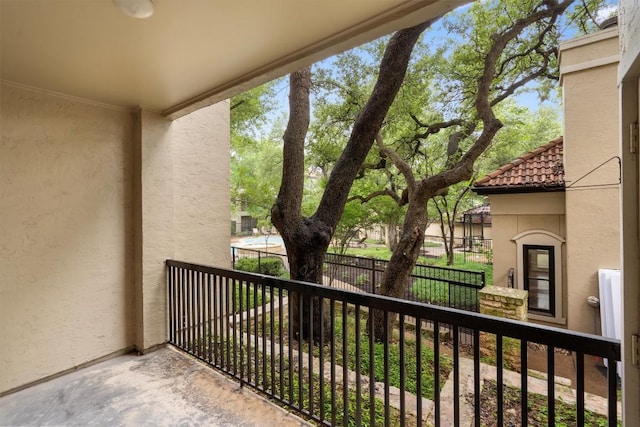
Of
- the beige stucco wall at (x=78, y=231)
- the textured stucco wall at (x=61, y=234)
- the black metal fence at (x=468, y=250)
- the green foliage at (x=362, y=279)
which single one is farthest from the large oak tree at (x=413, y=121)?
the black metal fence at (x=468, y=250)

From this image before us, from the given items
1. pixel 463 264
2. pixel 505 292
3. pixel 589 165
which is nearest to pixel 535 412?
pixel 505 292

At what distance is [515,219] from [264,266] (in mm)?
5937

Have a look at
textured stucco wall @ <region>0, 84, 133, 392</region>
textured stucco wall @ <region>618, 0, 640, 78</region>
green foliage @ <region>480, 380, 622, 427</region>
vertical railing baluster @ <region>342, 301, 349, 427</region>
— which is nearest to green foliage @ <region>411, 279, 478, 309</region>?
green foliage @ <region>480, 380, 622, 427</region>

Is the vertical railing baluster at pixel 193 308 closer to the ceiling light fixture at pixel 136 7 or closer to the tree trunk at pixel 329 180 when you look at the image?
the tree trunk at pixel 329 180

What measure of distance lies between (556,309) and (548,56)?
198 inches

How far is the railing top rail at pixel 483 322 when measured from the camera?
1.20 metres

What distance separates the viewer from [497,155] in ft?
34.3

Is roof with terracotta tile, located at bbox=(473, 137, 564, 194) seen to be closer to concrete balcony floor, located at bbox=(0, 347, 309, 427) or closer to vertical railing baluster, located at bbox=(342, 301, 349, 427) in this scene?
vertical railing baluster, located at bbox=(342, 301, 349, 427)

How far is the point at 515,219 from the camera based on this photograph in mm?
6125

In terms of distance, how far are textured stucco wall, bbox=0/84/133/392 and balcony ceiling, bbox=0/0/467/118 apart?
0.38m

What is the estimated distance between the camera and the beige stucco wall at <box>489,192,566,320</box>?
5.73 m

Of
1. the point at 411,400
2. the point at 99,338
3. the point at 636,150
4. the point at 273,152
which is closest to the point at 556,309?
the point at 411,400

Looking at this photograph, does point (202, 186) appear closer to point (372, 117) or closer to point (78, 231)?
point (78, 231)

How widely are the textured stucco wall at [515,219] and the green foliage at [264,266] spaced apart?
5.20 meters
